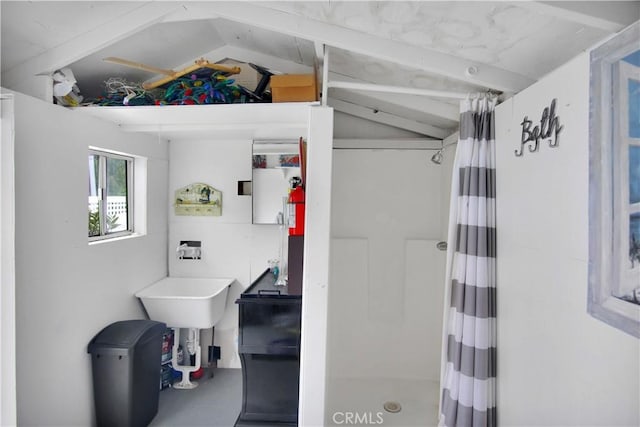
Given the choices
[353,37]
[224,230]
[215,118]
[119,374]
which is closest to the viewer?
[353,37]

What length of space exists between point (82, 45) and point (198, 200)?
130cm

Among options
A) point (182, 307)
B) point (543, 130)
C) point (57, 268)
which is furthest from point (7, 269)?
point (543, 130)

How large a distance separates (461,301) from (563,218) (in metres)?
0.70

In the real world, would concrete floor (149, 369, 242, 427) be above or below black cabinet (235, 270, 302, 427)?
below

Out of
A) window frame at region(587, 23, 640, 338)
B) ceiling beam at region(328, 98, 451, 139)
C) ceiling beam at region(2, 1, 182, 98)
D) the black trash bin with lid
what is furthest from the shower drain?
ceiling beam at region(2, 1, 182, 98)

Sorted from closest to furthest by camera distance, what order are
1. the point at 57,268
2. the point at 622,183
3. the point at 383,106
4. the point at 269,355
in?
1. the point at 622,183
2. the point at 57,268
3. the point at 269,355
4. the point at 383,106

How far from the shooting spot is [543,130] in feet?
4.17

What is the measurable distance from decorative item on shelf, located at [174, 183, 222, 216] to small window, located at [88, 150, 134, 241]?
15.0 inches

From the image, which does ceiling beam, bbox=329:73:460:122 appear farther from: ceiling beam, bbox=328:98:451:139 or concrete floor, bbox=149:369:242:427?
concrete floor, bbox=149:369:242:427

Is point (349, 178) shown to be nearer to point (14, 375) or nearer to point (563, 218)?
point (563, 218)

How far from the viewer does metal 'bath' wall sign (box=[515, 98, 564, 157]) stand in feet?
3.93

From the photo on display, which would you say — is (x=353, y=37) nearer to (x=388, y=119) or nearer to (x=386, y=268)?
(x=388, y=119)

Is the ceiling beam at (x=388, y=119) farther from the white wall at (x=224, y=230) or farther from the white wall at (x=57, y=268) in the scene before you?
the white wall at (x=57, y=268)

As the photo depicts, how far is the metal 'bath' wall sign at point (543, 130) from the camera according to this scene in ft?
3.93
